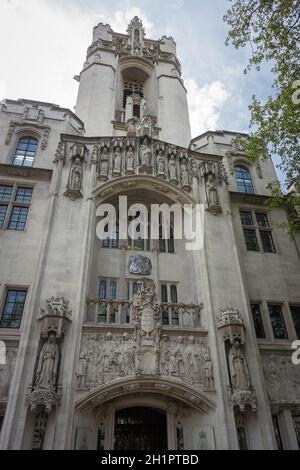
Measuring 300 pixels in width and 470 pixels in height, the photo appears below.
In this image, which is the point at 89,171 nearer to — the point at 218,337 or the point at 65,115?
the point at 65,115

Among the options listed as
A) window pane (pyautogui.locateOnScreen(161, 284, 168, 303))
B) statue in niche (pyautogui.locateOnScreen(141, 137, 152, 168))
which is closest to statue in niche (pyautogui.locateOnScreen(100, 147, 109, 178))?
statue in niche (pyautogui.locateOnScreen(141, 137, 152, 168))

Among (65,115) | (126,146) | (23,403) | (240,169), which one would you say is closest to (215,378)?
(23,403)

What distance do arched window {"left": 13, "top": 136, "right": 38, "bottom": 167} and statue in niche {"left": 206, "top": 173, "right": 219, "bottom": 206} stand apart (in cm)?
1022

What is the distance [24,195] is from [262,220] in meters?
13.6

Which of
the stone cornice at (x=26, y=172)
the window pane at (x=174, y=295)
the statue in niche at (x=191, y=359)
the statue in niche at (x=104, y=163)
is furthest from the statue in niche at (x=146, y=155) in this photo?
the statue in niche at (x=191, y=359)

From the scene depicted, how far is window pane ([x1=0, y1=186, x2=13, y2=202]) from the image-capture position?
58.0ft

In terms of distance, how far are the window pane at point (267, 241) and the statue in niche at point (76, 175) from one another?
10.6 meters

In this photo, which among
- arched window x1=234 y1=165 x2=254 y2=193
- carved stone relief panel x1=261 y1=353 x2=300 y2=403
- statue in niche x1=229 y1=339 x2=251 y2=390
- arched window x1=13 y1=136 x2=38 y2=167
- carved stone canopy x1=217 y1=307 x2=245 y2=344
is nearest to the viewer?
statue in niche x1=229 y1=339 x2=251 y2=390

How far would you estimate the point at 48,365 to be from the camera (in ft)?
38.1

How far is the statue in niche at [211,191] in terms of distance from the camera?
17859mm

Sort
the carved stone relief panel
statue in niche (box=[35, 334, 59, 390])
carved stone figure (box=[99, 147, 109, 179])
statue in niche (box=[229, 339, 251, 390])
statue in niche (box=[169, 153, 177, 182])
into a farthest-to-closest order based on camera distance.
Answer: statue in niche (box=[169, 153, 177, 182]) < carved stone figure (box=[99, 147, 109, 179]) < the carved stone relief panel < statue in niche (box=[229, 339, 251, 390]) < statue in niche (box=[35, 334, 59, 390])

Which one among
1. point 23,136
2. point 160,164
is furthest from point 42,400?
point 23,136

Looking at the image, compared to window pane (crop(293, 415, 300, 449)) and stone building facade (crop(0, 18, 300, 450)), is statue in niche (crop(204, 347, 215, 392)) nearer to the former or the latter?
stone building facade (crop(0, 18, 300, 450))

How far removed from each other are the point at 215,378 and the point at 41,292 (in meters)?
7.42
